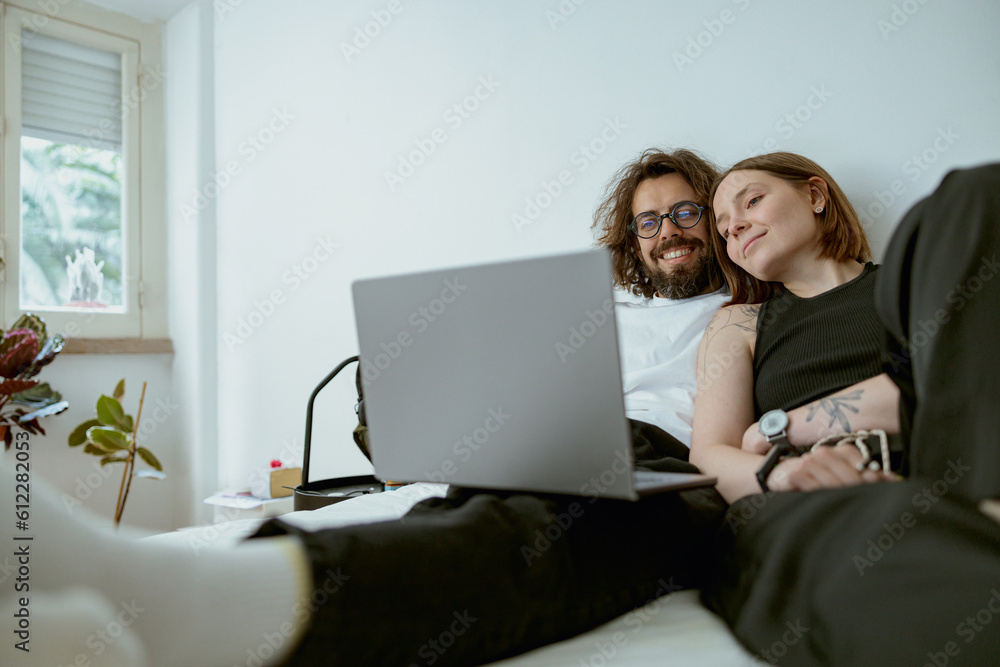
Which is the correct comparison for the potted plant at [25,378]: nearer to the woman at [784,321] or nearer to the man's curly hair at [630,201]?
the man's curly hair at [630,201]

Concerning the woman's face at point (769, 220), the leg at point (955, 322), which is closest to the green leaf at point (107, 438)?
the woman's face at point (769, 220)

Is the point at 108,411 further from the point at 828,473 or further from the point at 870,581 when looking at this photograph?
the point at 870,581

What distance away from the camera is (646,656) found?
2.21ft

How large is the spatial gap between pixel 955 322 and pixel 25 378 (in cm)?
292

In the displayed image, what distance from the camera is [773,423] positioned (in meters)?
1.08

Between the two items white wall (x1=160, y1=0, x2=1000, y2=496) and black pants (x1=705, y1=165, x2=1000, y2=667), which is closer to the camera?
black pants (x1=705, y1=165, x2=1000, y2=667)

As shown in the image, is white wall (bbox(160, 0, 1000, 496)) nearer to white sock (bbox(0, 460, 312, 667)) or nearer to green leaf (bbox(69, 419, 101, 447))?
green leaf (bbox(69, 419, 101, 447))

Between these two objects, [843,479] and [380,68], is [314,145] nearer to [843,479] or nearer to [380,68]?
[380,68]

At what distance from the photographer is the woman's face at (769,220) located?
4.27 ft

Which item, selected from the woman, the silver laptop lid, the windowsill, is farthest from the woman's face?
the windowsill

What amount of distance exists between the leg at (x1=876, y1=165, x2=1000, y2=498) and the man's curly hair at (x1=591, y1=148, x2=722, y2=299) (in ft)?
2.72

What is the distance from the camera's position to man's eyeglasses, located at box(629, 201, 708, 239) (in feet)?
5.20

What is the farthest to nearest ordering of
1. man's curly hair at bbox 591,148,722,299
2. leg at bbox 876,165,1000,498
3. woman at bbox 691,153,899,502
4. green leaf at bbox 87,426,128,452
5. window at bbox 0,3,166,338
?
window at bbox 0,3,166,338 → green leaf at bbox 87,426,128,452 → man's curly hair at bbox 591,148,722,299 → woman at bbox 691,153,899,502 → leg at bbox 876,165,1000,498

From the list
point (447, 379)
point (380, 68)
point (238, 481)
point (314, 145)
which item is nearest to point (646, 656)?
point (447, 379)
